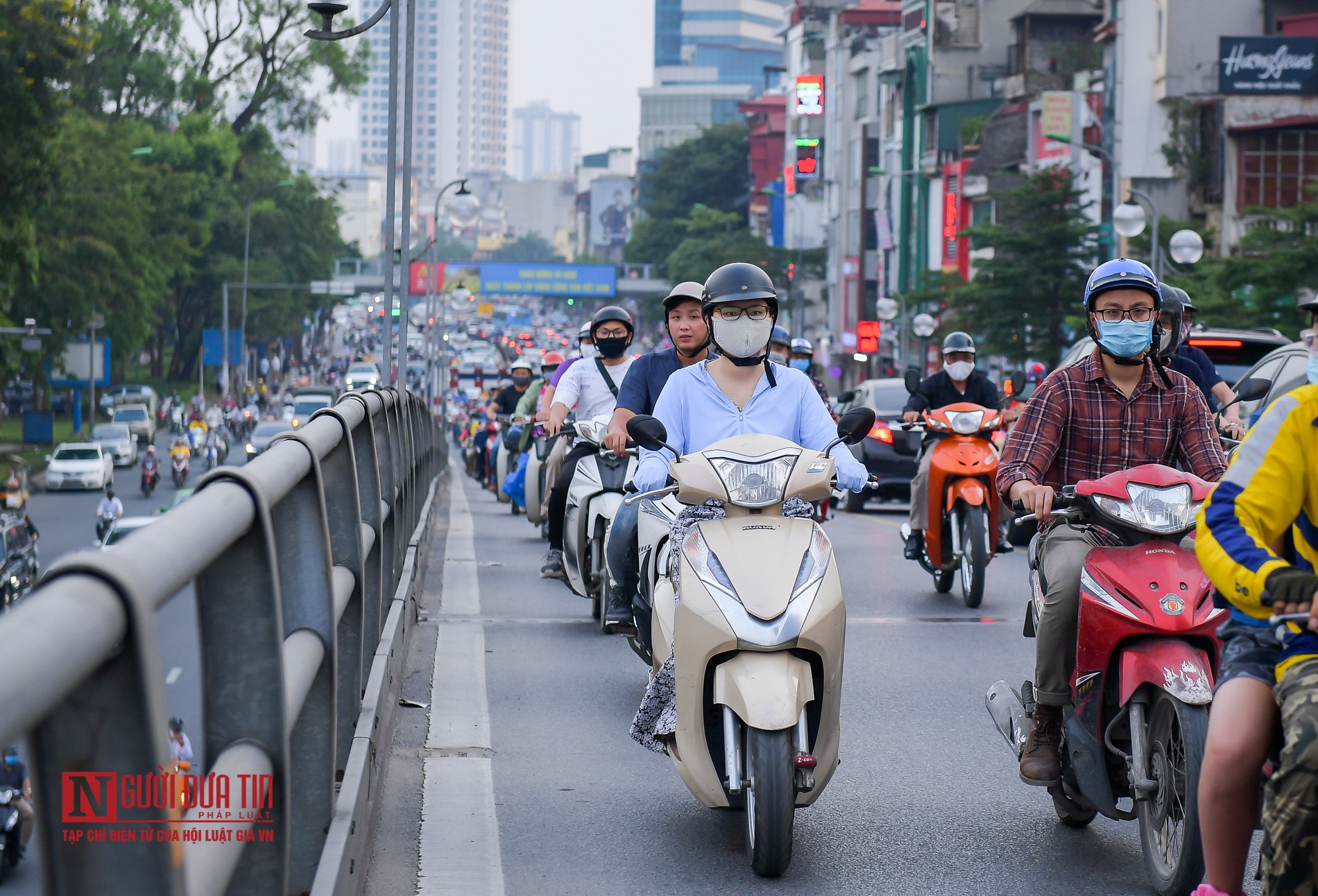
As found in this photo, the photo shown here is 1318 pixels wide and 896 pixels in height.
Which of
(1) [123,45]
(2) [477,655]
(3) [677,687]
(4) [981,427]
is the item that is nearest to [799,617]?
(3) [677,687]

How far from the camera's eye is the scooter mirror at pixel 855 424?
5.89 metres

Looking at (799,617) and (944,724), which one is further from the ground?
(799,617)

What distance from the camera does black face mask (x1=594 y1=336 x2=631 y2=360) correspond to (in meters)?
11.3

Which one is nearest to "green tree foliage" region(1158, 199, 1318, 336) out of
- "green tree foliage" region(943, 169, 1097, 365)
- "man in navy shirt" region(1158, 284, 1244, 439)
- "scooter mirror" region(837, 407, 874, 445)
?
"green tree foliage" region(943, 169, 1097, 365)

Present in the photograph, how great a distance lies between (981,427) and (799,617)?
7393 mm

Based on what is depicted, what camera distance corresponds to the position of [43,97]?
3312 cm

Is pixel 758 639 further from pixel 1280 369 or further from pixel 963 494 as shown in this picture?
pixel 1280 369

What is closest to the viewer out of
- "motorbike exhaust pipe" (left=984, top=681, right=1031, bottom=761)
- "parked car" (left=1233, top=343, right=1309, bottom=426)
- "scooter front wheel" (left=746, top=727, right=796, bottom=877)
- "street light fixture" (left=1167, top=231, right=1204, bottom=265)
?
"scooter front wheel" (left=746, top=727, right=796, bottom=877)

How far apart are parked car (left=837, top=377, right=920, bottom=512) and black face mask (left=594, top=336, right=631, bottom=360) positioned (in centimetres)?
965

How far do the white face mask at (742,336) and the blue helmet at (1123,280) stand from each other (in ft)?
3.61

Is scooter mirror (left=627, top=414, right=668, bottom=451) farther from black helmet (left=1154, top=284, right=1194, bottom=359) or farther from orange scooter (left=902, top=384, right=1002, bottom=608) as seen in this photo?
orange scooter (left=902, top=384, right=1002, bottom=608)

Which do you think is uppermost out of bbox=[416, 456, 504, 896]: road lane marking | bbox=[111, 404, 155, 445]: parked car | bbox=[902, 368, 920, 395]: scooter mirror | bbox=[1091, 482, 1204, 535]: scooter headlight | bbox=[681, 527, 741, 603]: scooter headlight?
bbox=[902, 368, 920, 395]: scooter mirror

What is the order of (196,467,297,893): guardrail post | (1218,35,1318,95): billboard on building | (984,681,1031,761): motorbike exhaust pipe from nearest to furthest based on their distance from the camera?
1. (196,467,297,893): guardrail post
2. (984,681,1031,761): motorbike exhaust pipe
3. (1218,35,1318,95): billboard on building

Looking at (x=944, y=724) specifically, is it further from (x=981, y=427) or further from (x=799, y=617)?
(x=981, y=427)
